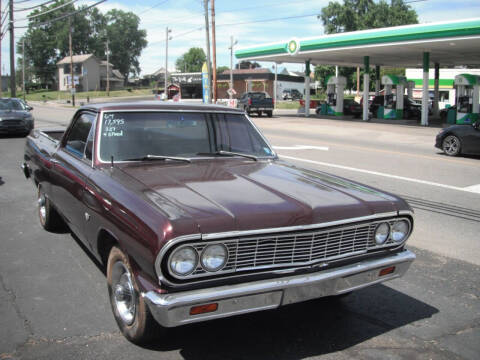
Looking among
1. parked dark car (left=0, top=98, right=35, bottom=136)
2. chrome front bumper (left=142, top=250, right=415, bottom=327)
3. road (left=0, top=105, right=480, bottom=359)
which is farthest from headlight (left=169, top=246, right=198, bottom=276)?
parked dark car (left=0, top=98, right=35, bottom=136)

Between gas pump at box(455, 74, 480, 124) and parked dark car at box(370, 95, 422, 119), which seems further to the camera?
parked dark car at box(370, 95, 422, 119)

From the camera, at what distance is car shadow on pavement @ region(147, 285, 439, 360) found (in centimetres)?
337

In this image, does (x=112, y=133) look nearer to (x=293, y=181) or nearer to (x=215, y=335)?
(x=293, y=181)

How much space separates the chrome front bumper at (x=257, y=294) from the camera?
2811 millimetres

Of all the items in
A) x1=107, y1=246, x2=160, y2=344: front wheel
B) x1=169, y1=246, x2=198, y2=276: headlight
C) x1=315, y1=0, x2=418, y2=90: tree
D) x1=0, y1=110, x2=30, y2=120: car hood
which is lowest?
x1=107, y1=246, x2=160, y2=344: front wheel

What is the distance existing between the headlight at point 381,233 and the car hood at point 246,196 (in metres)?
0.12

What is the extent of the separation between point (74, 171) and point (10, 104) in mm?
16711

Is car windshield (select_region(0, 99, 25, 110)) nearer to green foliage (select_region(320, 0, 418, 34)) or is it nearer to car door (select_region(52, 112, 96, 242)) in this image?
car door (select_region(52, 112, 96, 242))

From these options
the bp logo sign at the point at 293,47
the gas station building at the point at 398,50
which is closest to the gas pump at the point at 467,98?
the gas station building at the point at 398,50

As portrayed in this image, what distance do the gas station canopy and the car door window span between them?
72.9 ft

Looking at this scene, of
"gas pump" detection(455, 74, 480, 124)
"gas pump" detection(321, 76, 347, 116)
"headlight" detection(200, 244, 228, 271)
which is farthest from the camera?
"gas pump" detection(321, 76, 347, 116)

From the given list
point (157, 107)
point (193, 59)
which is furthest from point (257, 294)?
point (193, 59)

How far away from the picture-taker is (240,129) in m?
4.95

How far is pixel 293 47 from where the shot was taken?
32.2 metres
